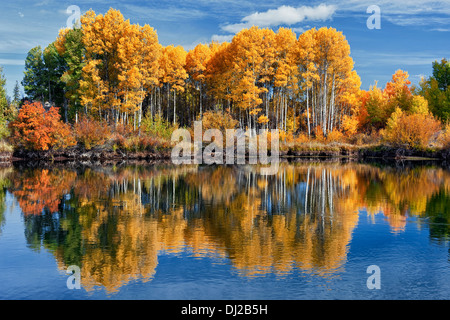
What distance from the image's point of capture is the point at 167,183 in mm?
24047

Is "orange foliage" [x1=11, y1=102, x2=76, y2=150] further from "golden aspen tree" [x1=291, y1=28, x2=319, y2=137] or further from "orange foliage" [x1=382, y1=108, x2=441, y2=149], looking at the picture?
"orange foliage" [x1=382, y1=108, x2=441, y2=149]

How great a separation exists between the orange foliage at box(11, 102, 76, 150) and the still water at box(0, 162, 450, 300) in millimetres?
21763

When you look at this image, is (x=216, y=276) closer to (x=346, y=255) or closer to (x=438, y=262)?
(x=346, y=255)

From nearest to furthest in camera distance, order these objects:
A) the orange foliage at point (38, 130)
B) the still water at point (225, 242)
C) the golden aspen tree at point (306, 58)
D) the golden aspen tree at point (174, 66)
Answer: the still water at point (225, 242) < the orange foliage at point (38, 130) < the golden aspen tree at point (306, 58) < the golden aspen tree at point (174, 66)

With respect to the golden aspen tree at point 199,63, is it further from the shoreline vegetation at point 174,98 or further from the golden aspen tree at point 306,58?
the golden aspen tree at point 306,58

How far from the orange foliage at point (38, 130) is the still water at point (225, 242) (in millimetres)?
21763

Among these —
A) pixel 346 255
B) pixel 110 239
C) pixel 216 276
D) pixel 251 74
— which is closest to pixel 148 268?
pixel 216 276

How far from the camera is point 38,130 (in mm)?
42281

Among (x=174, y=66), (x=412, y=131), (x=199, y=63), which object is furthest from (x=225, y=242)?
(x=199, y=63)

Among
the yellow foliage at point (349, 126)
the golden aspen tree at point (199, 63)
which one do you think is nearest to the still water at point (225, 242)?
the yellow foliage at point (349, 126)

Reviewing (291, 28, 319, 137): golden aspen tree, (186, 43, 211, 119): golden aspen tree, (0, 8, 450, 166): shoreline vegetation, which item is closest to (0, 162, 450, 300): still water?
(0, 8, 450, 166): shoreline vegetation

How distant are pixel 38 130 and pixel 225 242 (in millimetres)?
36121

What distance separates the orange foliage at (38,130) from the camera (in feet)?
139

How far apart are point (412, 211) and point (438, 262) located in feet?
22.1
